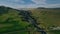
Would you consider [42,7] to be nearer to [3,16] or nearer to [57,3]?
[57,3]

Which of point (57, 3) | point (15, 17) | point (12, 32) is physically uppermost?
point (57, 3)

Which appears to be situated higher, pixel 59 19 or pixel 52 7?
pixel 52 7

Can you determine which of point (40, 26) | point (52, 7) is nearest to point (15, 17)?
point (40, 26)

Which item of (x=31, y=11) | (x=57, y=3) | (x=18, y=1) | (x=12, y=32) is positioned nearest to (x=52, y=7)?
(x=57, y=3)

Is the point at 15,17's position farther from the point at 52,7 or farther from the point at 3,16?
the point at 52,7

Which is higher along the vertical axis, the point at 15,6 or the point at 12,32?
the point at 15,6

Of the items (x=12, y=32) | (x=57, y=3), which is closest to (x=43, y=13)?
(x=57, y=3)
